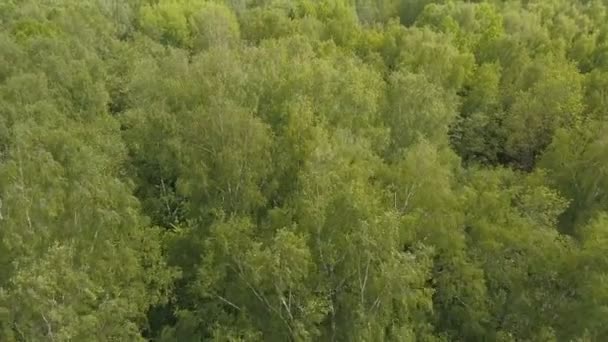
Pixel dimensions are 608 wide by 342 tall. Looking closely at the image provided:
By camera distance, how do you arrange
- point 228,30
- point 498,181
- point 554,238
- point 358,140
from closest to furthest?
point 554,238, point 358,140, point 498,181, point 228,30

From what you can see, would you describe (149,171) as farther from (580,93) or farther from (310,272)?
(580,93)

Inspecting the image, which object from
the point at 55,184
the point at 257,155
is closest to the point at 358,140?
the point at 257,155

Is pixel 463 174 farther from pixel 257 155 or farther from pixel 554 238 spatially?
pixel 257 155

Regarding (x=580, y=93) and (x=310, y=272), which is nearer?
(x=310, y=272)

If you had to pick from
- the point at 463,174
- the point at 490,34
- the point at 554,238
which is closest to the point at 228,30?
the point at 490,34

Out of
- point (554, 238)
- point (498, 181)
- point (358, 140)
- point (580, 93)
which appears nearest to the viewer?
point (554, 238)

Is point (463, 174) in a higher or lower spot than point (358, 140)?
lower
